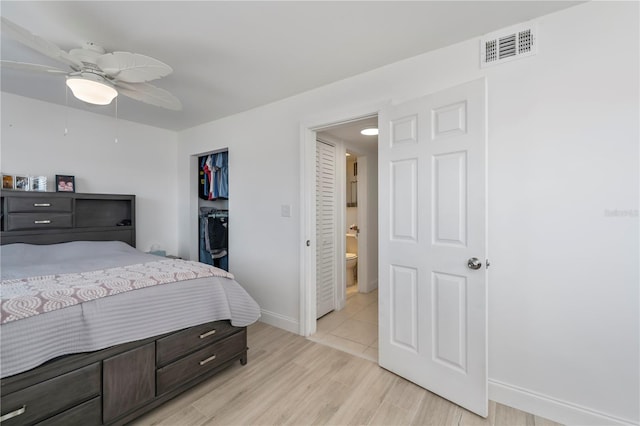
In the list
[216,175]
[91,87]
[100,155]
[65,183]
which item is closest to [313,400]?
[91,87]

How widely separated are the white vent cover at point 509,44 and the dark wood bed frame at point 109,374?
257cm

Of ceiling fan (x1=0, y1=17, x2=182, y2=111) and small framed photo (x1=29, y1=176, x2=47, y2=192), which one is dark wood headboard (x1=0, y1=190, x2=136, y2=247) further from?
ceiling fan (x1=0, y1=17, x2=182, y2=111)

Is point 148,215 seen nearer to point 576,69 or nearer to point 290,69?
point 290,69

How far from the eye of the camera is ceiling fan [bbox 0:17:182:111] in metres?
1.51

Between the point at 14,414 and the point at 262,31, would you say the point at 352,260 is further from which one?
the point at 14,414

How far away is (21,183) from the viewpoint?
2.72 meters

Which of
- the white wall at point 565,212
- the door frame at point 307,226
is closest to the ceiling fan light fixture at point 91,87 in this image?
the door frame at point 307,226

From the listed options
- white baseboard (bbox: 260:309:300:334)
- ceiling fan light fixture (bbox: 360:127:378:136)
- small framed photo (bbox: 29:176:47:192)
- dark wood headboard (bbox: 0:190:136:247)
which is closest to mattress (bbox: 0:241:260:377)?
dark wood headboard (bbox: 0:190:136:247)

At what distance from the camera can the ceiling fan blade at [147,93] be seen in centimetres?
188

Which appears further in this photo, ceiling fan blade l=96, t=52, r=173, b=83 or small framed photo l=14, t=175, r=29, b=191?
small framed photo l=14, t=175, r=29, b=191

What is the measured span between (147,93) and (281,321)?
234cm

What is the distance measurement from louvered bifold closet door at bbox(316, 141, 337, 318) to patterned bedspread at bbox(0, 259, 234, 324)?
1284mm

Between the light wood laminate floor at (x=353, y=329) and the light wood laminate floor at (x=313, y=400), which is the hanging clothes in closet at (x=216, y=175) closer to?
the light wood laminate floor at (x=353, y=329)

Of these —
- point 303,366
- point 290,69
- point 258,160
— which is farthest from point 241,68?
point 303,366
